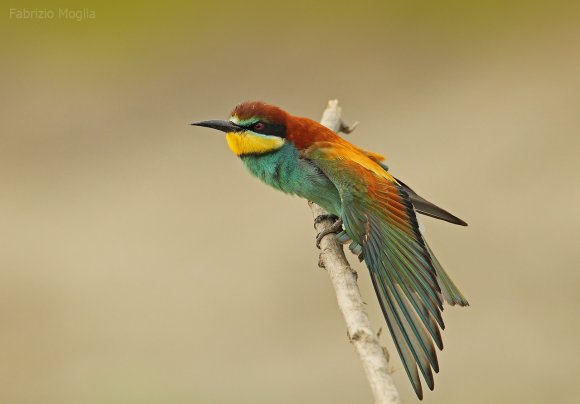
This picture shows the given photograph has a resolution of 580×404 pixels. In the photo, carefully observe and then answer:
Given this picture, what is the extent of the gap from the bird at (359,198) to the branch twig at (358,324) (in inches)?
3.9

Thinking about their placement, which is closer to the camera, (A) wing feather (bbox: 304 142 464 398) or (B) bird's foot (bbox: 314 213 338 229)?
(A) wing feather (bbox: 304 142 464 398)

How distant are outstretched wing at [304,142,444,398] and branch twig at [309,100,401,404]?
0.09m

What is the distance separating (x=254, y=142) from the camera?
2.46 metres

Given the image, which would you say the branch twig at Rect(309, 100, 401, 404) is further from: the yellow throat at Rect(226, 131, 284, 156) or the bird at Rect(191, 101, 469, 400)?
the yellow throat at Rect(226, 131, 284, 156)

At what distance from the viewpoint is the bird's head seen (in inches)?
95.9

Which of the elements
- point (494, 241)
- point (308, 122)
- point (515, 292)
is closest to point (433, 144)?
point (494, 241)

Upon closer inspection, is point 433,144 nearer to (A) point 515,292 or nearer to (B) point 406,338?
(A) point 515,292

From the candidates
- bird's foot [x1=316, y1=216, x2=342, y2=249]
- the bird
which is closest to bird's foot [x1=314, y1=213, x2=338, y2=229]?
the bird

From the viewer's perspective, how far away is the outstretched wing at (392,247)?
6.48 ft

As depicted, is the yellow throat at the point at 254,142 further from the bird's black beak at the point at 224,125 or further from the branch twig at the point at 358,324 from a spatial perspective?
the branch twig at the point at 358,324

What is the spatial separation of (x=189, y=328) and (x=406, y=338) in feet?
8.62

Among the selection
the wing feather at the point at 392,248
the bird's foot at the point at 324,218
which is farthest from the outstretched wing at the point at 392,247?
the bird's foot at the point at 324,218

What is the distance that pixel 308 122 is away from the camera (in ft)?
8.18

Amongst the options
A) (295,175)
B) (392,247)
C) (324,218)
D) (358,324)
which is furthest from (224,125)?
(358,324)
